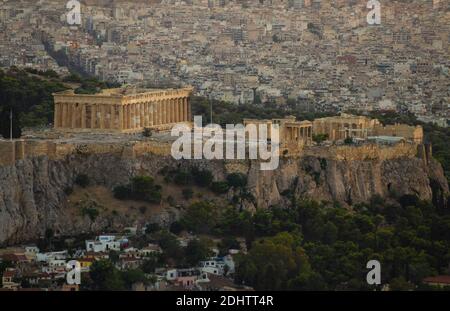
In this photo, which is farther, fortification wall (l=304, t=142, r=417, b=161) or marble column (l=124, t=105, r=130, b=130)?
marble column (l=124, t=105, r=130, b=130)

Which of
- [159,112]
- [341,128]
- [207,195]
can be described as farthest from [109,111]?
[341,128]

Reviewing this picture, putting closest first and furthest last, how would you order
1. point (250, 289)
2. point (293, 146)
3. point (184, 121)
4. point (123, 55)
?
point (250, 289) < point (293, 146) < point (184, 121) < point (123, 55)

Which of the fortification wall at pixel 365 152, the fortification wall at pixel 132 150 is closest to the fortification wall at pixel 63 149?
the fortification wall at pixel 132 150

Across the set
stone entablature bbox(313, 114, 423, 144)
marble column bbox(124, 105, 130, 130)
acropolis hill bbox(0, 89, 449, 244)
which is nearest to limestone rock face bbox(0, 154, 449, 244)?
acropolis hill bbox(0, 89, 449, 244)

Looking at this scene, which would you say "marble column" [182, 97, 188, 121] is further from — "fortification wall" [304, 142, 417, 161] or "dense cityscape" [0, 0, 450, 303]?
"fortification wall" [304, 142, 417, 161]

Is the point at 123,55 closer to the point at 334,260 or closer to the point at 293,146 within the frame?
the point at 293,146

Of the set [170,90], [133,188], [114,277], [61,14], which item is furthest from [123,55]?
[114,277]

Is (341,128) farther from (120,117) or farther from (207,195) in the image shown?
(207,195)
